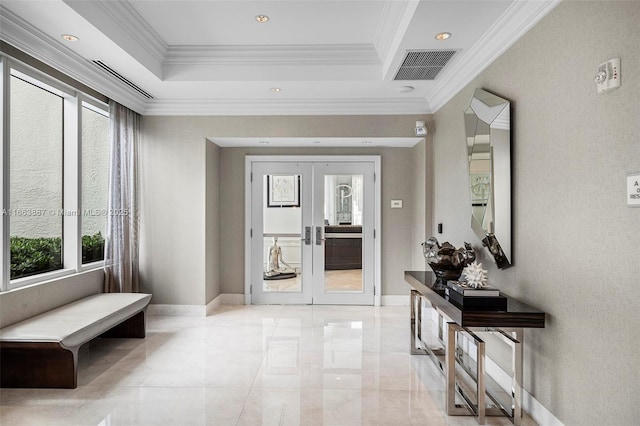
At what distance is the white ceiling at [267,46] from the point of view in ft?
8.75

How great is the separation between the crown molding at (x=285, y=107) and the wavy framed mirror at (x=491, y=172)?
1474 millimetres

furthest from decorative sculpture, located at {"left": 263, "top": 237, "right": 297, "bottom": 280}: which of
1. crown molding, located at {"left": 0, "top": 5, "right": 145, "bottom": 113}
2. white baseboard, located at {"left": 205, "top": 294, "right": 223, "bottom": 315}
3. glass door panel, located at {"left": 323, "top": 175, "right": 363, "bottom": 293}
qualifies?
crown molding, located at {"left": 0, "top": 5, "right": 145, "bottom": 113}

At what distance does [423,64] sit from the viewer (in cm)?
346

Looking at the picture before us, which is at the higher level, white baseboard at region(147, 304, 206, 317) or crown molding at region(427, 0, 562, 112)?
crown molding at region(427, 0, 562, 112)

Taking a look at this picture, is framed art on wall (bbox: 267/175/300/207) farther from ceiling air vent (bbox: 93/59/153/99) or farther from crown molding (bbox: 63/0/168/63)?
crown molding (bbox: 63/0/168/63)

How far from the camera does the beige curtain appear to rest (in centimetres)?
419

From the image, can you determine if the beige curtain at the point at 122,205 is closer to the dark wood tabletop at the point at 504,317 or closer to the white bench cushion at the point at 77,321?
the white bench cushion at the point at 77,321

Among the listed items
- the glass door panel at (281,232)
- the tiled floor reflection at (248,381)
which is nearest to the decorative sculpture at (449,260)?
the tiled floor reflection at (248,381)

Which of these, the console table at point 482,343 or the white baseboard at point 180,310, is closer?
the console table at point 482,343

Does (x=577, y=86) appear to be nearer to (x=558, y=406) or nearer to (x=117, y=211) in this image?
(x=558, y=406)

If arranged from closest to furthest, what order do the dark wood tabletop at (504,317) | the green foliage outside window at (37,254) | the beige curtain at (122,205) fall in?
the dark wood tabletop at (504,317)
the green foliage outside window at (37,254)
the beige curtain at (122,205)

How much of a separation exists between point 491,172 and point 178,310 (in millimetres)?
3883

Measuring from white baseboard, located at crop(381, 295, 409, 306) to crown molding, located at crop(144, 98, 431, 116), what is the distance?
2.46 m

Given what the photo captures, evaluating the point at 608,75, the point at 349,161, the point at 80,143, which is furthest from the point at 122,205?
the point at 608,75
